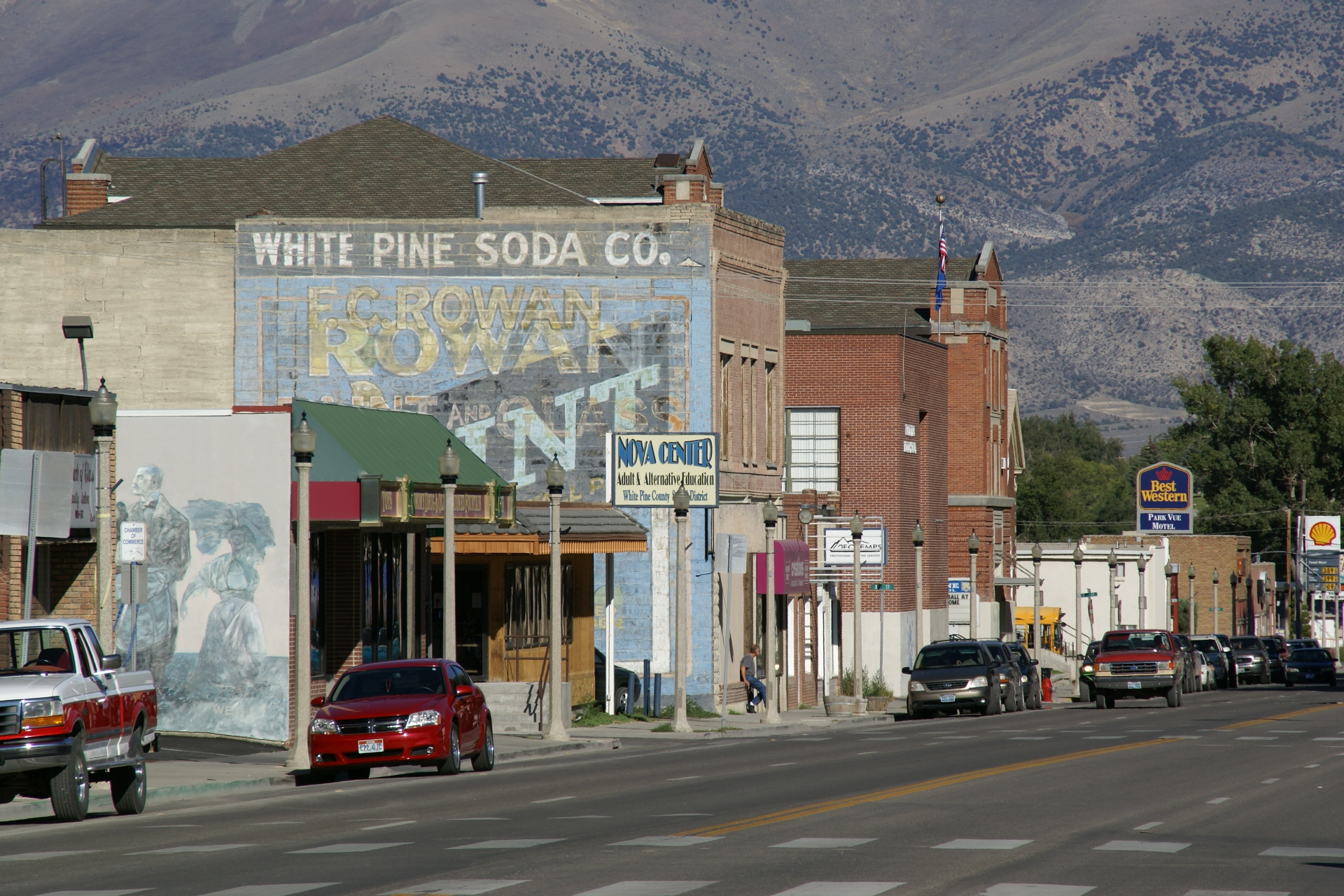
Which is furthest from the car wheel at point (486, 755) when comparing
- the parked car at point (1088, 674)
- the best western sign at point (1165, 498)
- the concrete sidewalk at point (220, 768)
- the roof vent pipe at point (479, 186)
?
the best western sign at point (1165, 498)

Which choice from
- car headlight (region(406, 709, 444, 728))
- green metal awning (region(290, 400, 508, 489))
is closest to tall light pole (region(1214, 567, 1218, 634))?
green metal awning (region(290, 400, 508, 489))

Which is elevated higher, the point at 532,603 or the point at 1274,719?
the point at 532,603

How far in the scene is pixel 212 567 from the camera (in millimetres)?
32531

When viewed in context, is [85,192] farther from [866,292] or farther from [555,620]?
[866,292]

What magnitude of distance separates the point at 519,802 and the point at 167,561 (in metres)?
12.9

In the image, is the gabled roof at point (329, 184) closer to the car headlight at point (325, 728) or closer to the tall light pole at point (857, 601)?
the tall light pole at point (857, 601)

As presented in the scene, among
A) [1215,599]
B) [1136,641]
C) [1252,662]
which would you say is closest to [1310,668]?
[1252,662]

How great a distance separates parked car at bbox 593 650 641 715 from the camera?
142ft

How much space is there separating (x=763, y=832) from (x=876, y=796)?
13.5ft

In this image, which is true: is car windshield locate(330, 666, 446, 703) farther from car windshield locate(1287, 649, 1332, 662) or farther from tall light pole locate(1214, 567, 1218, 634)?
tall light pole locate(1214, 567, 1218, 634)

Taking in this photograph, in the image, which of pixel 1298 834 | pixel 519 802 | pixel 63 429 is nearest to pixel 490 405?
pixel 63 429

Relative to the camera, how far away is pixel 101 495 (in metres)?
25.1

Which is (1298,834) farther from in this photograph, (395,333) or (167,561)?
(395,333)

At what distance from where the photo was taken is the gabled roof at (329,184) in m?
50.2
